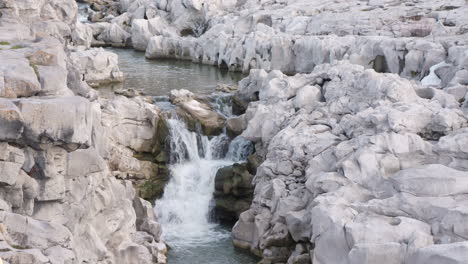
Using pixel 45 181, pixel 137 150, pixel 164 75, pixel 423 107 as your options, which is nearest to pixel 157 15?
pixel 164 75

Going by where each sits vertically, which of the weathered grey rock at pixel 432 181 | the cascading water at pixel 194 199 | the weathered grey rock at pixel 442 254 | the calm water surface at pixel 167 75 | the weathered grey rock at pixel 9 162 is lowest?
the cascading water at pixel 194 199

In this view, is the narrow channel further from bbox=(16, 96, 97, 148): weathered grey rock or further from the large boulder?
bbox=(16, 96, 97, 148): weathered grey rock

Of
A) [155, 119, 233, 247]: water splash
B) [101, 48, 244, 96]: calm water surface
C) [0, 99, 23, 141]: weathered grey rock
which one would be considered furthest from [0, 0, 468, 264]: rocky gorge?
[101, 48, 244, 96]: calm water surface

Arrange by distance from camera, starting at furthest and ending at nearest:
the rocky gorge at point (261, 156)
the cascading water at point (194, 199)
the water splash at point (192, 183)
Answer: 1. the water splash at point (192, 183)
2. the cascading water at point (194, 199)
3. the rocky gorge at point (261, 156)

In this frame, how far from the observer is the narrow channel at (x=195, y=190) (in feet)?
86.1

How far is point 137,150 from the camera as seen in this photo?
33.0m

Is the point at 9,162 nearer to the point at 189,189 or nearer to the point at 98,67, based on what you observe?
the point at 189,189

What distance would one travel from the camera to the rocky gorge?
56.9ft

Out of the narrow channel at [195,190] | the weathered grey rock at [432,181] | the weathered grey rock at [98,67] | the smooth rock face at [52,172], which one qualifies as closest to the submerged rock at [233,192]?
the narrow channel at [195,190]

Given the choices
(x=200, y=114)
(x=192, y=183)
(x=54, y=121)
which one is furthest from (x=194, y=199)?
(x=54, y=121)

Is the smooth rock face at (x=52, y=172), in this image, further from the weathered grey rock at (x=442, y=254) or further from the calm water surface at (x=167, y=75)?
the calm water surface at (x=167, y=75)

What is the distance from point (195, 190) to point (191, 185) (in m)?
0.42

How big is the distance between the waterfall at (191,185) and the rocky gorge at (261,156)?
0.21m

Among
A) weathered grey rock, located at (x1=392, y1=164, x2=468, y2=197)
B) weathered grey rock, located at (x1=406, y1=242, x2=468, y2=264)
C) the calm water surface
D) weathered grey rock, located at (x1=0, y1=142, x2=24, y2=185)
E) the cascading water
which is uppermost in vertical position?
weathered grey rock, located at (x1=0, y1=142, x2=24, y2=185)
